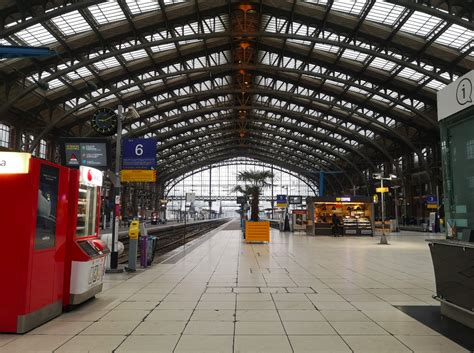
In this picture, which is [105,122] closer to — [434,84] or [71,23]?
[71,23]

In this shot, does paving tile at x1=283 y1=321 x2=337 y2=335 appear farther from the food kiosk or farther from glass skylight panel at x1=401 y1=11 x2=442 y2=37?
the food kiosk

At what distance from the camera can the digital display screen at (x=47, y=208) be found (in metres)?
5.48

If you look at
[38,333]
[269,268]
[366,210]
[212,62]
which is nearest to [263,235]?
[269,268]

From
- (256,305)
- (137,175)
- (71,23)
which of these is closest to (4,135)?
(71,23)

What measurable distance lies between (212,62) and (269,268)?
30760mm

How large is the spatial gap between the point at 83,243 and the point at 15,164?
6.42 feet

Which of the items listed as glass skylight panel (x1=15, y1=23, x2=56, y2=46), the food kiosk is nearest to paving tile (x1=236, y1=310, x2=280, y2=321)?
glass skylight panel (x1=15, y1=23, x2=56, y2=46)

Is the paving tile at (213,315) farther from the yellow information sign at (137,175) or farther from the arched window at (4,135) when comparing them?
the arched window at (4,135)

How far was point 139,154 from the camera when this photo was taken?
1204 cm

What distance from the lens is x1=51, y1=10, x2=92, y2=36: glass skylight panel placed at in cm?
2533

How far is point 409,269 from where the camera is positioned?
1201 cm

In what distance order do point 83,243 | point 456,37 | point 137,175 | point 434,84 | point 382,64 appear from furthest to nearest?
point 434,84 < point 382,64 < point 456,37 < point 137,175 < point 83,243

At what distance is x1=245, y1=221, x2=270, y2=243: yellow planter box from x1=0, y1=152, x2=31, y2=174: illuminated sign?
17892mm

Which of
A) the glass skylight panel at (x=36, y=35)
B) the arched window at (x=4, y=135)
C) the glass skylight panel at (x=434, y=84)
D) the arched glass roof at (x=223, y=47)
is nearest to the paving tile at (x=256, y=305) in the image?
the arched glass roof at (x=223, y=47)
